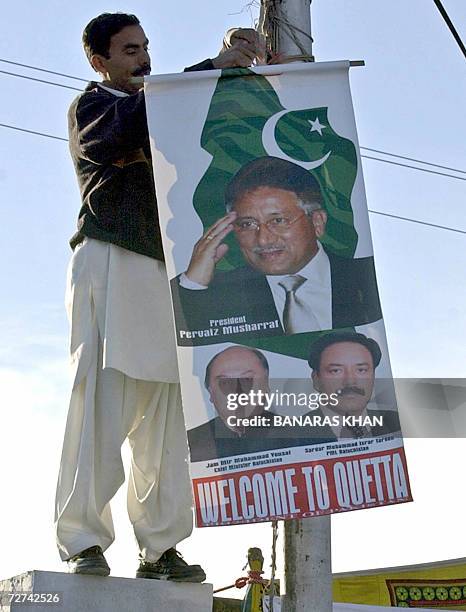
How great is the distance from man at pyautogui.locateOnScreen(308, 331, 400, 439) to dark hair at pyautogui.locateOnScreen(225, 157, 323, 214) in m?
0.50

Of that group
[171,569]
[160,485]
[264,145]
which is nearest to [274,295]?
[264,145]

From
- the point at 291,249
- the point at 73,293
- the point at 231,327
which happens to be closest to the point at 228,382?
the point at 231,327

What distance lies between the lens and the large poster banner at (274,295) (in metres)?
4.01

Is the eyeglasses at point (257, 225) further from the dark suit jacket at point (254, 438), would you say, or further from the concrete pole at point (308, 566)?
the concrete pole at point (308, 566)

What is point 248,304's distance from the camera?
4211 mm

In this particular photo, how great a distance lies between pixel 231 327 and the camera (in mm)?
A: 4172

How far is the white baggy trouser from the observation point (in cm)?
443

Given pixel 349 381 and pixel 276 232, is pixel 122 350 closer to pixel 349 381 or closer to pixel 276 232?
pixel 276 232

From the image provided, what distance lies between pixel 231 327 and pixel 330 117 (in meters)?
A: 0.84

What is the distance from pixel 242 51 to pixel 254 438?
4.61 ft

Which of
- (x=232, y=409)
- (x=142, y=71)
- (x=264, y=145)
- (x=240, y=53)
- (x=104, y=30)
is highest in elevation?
(x=104, y=30)

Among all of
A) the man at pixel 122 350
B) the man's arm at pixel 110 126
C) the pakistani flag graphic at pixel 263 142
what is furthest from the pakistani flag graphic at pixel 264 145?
the man's arm at pixel 110 126

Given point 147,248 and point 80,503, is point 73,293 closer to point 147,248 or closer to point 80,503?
point 147,248

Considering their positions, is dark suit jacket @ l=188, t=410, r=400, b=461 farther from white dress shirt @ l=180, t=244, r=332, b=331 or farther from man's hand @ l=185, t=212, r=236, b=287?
man's hand @ l=185, t=212, r=236, b=287
